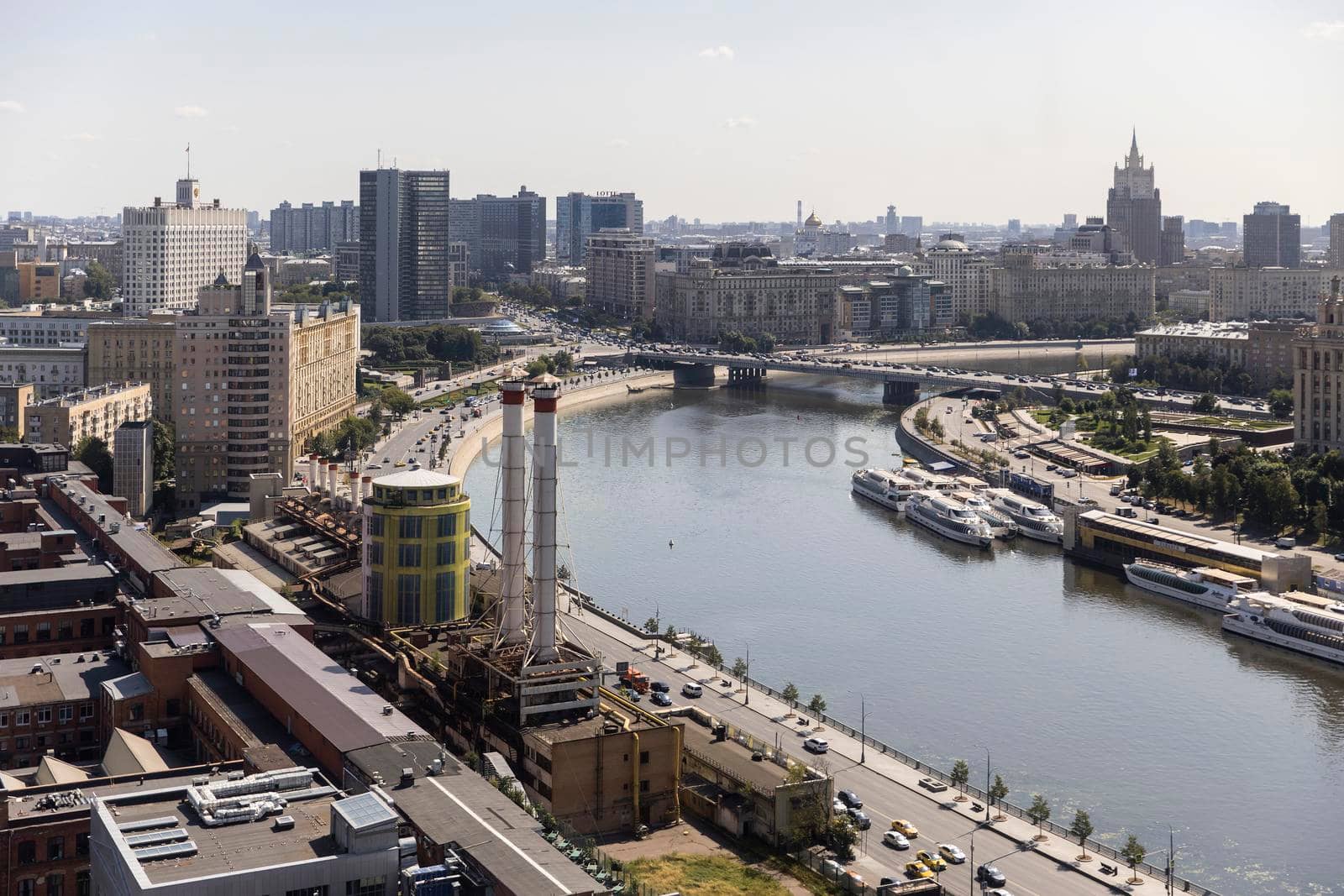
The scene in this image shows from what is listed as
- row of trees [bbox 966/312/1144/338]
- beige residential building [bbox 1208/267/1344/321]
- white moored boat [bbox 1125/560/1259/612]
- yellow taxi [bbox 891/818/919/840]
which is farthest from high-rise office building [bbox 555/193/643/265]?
yellow taxi [bbox 891/818/919/840]

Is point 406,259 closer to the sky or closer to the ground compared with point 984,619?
closer to the sky

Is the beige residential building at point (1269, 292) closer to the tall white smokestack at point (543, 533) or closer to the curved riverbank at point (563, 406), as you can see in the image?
the curved riverbank at point (563, 406)

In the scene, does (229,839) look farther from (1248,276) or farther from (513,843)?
(1248,276)

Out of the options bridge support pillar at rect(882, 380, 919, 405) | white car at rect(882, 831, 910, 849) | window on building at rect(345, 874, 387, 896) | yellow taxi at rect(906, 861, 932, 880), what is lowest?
yellow taxi at rect(906, 861, 932, 880)

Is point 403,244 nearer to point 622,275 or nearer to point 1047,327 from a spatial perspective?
point 622,275

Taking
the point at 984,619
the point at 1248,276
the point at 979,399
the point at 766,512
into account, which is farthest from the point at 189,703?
the point at 1248,276

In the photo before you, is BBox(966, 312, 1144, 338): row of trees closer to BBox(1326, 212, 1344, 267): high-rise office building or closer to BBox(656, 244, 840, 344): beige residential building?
BBox(656, 244, 840, 344): beige residential building

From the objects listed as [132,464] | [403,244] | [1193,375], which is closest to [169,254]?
[403,244]

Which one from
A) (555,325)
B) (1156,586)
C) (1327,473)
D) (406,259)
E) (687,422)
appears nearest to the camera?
(1156,586)
